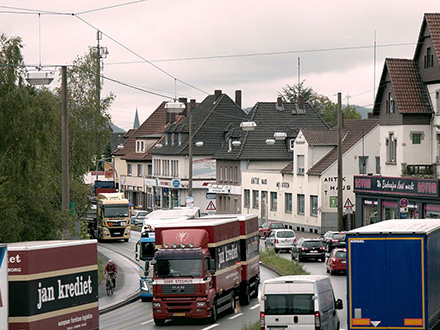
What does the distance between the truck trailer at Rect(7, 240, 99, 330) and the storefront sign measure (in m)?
37.4

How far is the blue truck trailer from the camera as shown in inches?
859

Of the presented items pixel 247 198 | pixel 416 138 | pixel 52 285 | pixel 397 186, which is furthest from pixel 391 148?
pixel 52 285

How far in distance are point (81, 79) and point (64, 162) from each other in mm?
35264

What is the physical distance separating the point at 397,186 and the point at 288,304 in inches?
1562

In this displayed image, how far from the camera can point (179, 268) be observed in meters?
30.4

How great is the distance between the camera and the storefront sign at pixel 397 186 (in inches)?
2266

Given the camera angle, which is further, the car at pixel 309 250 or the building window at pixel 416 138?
the building window at pixel 416 138

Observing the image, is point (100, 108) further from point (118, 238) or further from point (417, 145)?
point (417, 145)

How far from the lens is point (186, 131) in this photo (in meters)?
108

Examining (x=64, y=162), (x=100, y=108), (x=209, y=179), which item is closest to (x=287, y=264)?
(x=64, y=162)

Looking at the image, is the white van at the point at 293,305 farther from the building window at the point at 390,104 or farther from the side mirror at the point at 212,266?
the building window at the point at 390,104

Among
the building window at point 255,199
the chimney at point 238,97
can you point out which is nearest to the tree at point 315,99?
the chimney at point 238,97

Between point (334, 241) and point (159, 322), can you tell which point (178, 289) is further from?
point (334, 241)

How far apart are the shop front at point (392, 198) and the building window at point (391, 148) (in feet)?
4.86
